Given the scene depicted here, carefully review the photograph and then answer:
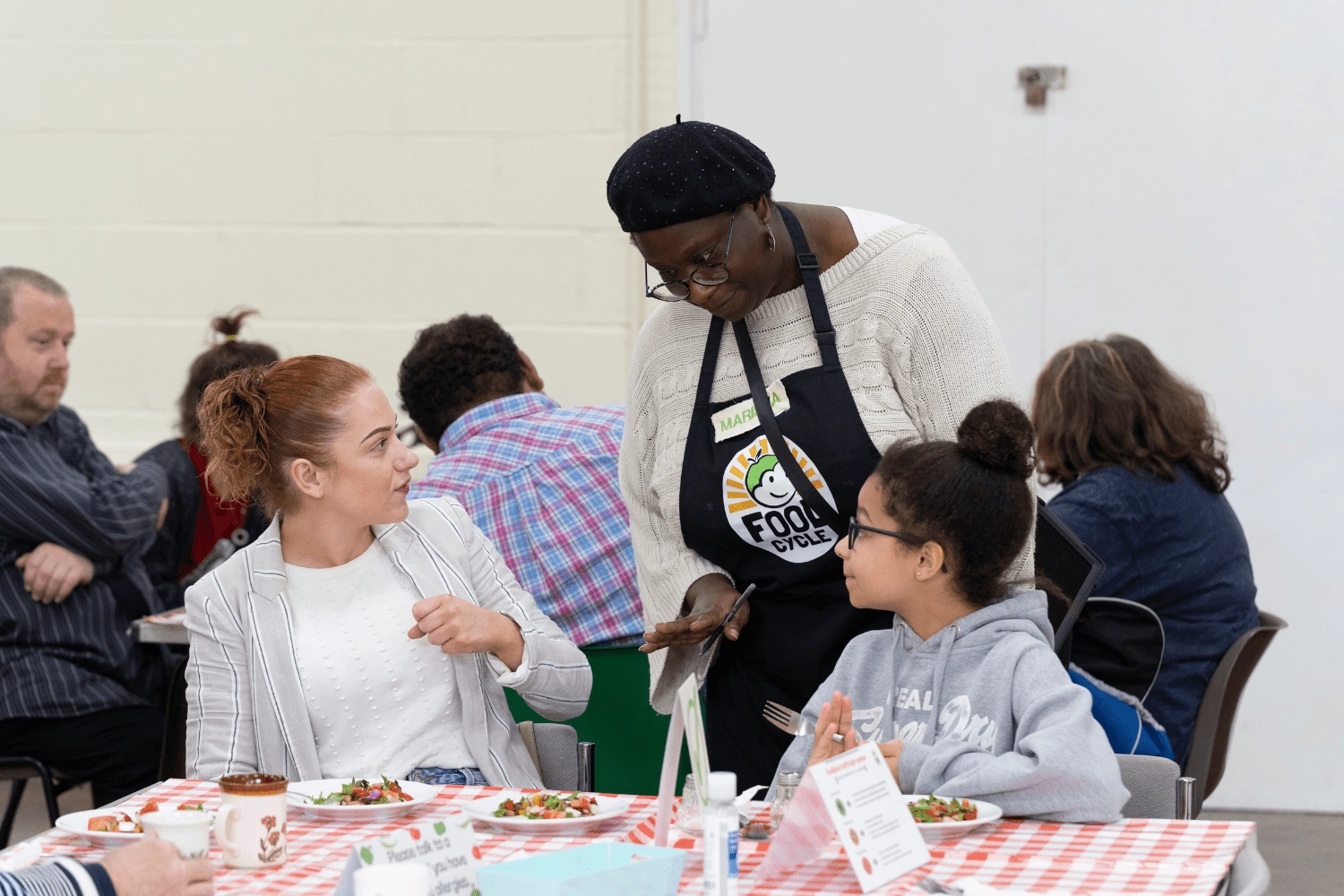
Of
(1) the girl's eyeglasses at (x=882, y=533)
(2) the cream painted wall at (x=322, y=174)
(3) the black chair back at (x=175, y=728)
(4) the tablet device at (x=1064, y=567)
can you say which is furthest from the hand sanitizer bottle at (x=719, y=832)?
(2) the cream painted wall at (x=322, y=174)

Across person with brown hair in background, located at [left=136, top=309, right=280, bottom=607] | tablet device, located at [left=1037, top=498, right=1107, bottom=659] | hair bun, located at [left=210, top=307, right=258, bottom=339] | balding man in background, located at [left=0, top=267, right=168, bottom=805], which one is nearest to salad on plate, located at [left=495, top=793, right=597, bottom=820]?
tablet device, located at [left=1037, top=498, right=1107, bottom=659]

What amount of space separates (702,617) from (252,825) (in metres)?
0.69

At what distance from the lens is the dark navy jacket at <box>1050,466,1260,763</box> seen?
289 centimetres

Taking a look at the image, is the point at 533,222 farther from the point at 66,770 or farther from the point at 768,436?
the point at 768,436

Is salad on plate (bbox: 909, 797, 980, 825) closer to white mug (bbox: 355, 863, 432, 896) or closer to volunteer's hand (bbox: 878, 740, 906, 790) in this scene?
volunteer's hand (bbox: 878, 740, 906, 790)

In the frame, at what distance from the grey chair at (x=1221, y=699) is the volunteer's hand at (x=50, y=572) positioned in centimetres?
229

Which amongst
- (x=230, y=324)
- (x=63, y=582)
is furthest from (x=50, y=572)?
(x=230, y=324)

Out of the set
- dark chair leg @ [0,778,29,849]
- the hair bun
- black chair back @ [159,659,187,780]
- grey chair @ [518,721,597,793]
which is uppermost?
the hair bun

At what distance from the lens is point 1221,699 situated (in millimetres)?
2764

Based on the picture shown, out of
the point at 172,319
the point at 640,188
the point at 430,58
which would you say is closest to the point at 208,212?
the point at 172,319

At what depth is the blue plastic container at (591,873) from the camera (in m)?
1.24

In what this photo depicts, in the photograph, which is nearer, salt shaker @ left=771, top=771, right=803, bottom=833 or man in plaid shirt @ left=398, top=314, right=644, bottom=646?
salt shaker @ left=771, top=771, right=803, bottom=833

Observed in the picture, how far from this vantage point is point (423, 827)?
49.5 inches

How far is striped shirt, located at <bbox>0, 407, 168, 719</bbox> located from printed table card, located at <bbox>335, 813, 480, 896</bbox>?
6.75 ft
